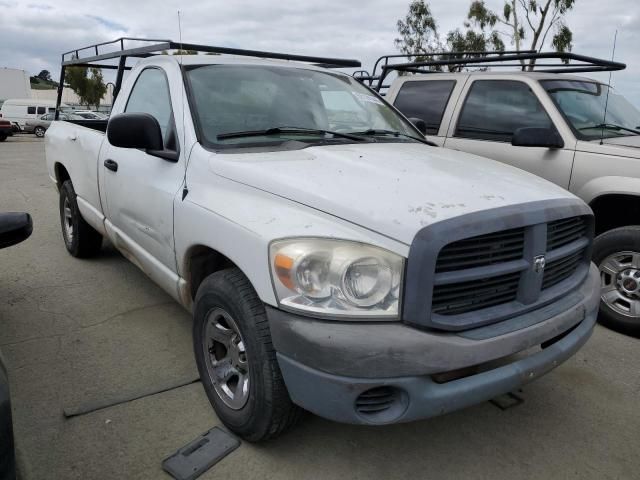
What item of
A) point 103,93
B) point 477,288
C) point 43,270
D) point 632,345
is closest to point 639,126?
point 632,345

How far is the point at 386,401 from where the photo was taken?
212 cm

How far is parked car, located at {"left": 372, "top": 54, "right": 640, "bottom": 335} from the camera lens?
13.2 ft

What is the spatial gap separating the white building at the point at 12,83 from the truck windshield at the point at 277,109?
4643 centimetres

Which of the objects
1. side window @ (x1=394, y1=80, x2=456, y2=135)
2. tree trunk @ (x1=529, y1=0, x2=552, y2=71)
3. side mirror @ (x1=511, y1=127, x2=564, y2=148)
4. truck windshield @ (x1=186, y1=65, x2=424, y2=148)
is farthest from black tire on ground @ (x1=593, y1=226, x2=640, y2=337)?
tree trunk @ (x1=529, y1=0, x2=552, y2=71)

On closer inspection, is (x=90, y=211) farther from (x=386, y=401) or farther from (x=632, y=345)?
(x=632, y=345)

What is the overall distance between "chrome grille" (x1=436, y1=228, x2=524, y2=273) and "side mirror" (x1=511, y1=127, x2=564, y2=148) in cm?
231

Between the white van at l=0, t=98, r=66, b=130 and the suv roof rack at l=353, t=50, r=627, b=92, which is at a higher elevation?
the suv roof rack at l=353, t=50, r=627, b=92

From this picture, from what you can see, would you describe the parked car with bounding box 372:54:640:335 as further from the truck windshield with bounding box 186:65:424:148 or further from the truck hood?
the truck hood

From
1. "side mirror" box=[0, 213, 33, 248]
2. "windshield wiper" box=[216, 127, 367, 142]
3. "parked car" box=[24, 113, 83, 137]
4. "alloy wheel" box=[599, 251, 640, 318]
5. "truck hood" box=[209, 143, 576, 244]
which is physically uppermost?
"windshield wiper" box=[216, 127, 367, 142]

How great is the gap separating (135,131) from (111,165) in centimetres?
97

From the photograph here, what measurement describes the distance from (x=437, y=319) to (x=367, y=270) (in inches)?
12.9

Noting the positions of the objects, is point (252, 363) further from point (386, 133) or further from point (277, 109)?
point (386, 133)

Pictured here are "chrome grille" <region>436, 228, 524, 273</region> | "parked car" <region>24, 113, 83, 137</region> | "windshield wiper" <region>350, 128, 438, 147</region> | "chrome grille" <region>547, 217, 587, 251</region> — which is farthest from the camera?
"parked car" <region>24, 113, 83, 137</region>

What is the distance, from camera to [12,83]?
4256cm
